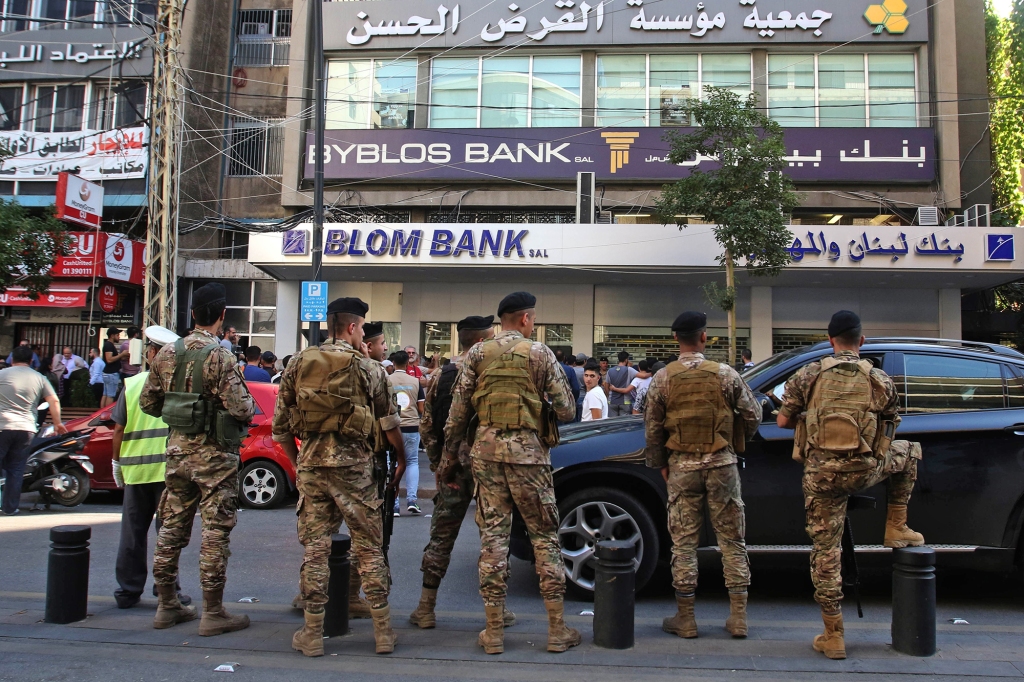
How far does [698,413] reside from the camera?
14.8 feet

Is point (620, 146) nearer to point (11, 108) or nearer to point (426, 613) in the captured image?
→ point (426, 613)

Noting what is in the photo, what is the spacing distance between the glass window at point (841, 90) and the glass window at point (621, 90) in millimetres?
4773

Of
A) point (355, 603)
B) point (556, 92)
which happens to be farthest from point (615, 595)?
point (556, 92)

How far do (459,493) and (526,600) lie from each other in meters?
1.16

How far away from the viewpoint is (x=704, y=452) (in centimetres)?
450

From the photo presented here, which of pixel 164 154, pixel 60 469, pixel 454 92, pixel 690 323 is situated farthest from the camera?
pixel 454 92

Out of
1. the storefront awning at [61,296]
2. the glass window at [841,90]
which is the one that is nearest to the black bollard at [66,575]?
the storefront awning at [61,296]

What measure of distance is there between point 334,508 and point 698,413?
2.13 meters

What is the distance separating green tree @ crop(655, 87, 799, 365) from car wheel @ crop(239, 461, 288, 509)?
9660 mm

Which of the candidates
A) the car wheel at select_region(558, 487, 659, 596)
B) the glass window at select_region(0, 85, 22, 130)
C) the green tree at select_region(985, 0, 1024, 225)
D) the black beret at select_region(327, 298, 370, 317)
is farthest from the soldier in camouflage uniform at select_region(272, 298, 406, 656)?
the glass window at select_region(0, 85, 22, 130)

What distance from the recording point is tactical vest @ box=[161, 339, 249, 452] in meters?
4.60

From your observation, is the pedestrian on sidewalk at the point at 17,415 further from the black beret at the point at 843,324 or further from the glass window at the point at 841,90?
the glass window at the point at 841,90

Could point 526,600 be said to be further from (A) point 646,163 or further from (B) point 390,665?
(A) point 646,163

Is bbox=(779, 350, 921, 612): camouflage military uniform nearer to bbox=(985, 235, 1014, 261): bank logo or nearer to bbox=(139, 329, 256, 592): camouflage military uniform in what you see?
bbox=(139, 329, 256, 592): camouflage military uniform
